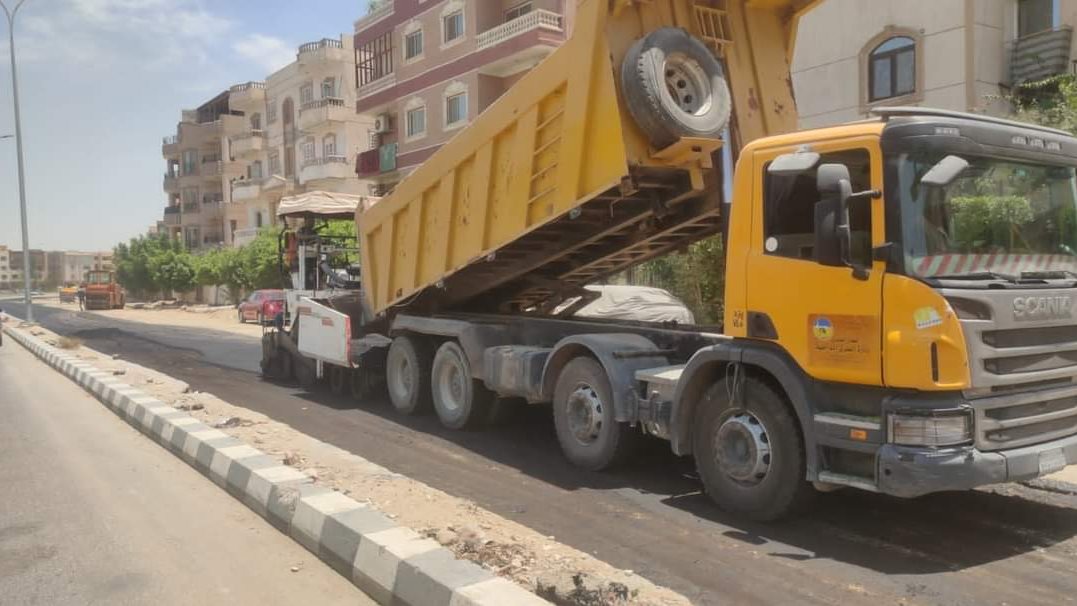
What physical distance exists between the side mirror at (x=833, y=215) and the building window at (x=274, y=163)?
5095 cm

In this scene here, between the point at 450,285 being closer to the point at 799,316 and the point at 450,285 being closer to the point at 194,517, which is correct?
the point at 194,517

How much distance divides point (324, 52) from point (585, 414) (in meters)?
42.0

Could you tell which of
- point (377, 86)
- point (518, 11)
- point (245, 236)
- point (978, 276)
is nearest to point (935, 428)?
point (978, 276)

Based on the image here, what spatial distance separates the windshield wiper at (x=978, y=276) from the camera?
4.66 meters

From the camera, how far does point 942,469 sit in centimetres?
446

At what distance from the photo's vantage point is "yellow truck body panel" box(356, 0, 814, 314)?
21.9 feet

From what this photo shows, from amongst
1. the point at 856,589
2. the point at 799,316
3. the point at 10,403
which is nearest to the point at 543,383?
the point at 799,316

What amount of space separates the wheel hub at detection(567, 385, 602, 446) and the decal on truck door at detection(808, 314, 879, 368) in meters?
2.20

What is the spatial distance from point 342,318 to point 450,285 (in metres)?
2.02

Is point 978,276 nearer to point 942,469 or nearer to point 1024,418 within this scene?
point 1024,418

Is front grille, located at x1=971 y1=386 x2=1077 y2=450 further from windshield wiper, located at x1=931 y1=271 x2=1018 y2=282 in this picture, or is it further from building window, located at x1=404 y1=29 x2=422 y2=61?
building window, located at x1=404 y1=29 x2=422 y2=61

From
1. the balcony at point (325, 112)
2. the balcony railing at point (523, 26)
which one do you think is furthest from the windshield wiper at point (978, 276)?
the balcony at point (325, 112)

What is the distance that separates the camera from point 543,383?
750 cm

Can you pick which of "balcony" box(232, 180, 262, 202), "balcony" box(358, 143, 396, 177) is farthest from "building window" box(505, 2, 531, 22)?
"balcony" box(232, 180, 262, 202)
